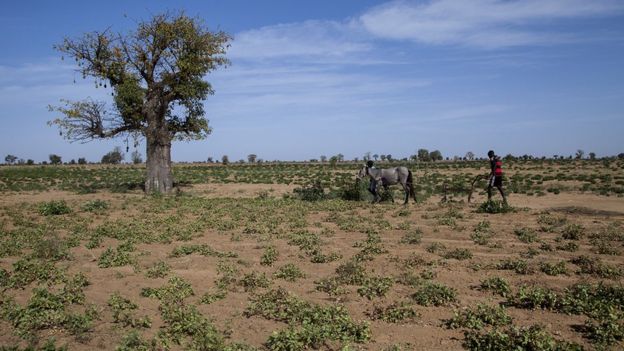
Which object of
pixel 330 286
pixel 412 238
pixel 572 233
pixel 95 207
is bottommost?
pixel 330 286

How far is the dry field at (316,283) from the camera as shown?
623 centimetres

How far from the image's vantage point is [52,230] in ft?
44.8

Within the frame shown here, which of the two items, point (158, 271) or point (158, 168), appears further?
point (158, 168)

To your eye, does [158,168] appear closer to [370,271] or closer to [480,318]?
[370,271]

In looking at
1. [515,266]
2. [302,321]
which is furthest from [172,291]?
[515,266]

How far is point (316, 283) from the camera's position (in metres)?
8.64

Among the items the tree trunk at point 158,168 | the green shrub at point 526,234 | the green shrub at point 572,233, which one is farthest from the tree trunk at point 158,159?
the green shrub at point 572,233

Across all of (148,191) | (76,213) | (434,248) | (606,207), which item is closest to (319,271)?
(434,248)

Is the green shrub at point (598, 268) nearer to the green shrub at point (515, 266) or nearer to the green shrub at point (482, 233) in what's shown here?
the green shrub at point (515, 266)

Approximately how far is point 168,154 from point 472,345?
23421 mm

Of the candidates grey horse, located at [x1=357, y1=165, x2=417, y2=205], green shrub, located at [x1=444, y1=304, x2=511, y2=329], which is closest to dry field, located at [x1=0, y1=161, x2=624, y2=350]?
green shrub, located at [x1=444, y1=304, x2=511, y2=329]

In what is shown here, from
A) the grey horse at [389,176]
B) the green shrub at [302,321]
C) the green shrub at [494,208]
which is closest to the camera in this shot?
the green shrub at [302,321]

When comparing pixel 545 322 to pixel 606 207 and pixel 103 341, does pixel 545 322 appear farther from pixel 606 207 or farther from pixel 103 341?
pixel 606 207

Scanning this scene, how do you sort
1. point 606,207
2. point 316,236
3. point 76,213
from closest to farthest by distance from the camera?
point 316,236 < point 76,213 < point 606,207
